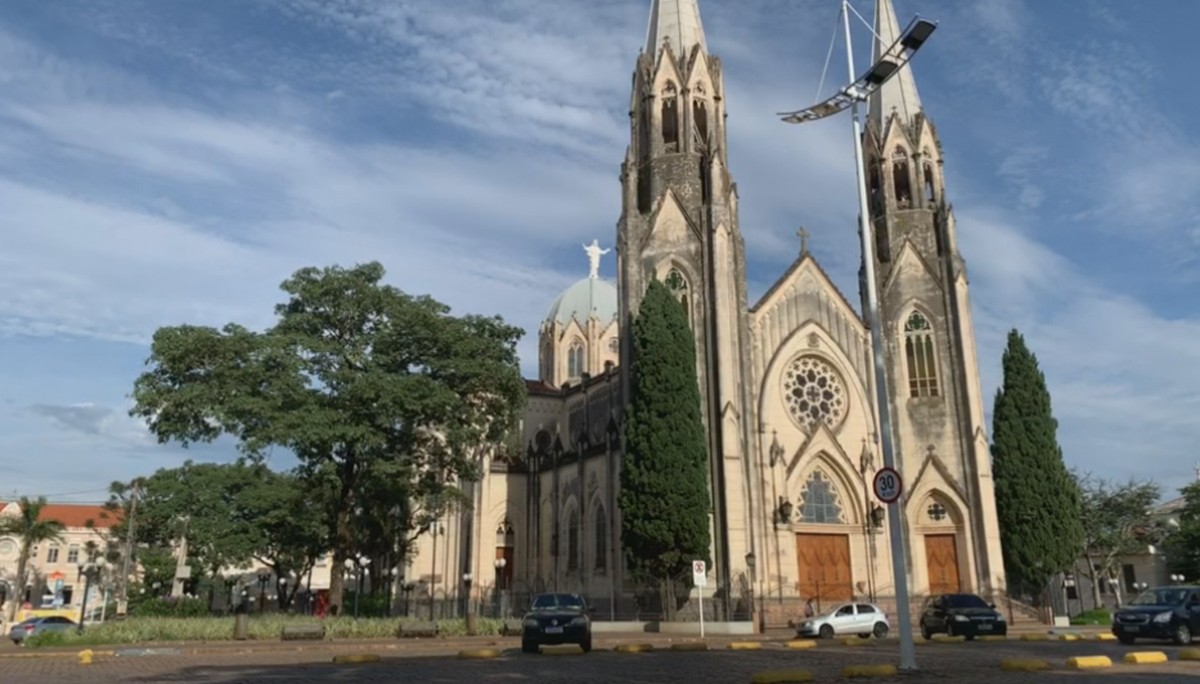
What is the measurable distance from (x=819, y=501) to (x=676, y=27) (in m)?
24.3

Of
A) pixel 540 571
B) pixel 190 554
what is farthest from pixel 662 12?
pixel 190 554

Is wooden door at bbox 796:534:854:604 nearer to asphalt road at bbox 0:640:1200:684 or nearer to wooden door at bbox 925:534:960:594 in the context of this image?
wooden door at bbox 925:534:960:594

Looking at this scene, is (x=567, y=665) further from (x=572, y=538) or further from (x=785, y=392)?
(x=572, y=538)

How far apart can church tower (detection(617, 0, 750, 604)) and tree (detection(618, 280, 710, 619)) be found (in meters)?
1.42

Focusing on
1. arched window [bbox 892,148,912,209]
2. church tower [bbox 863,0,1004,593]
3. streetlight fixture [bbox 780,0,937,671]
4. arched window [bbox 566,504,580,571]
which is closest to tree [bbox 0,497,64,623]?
arched window [bbox 566,504,580,571]

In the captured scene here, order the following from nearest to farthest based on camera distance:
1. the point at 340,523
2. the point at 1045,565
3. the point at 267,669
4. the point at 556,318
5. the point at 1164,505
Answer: the point at 267,669
the point at 340,523
the point at 1045,565
the point at 556,318
the point at 1164,505

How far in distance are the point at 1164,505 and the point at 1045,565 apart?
172 feet

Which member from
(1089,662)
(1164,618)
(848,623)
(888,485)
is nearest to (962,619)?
(848,623)

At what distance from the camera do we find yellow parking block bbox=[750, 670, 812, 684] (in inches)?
481

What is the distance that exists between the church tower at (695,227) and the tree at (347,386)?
8225 mm

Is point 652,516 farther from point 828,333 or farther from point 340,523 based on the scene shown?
point 828,333

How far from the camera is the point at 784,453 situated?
132 feet

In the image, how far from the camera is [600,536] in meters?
42.8

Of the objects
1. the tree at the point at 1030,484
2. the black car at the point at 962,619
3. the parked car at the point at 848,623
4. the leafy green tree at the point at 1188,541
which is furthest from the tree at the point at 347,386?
the leafy green tree at the point at 1188,541
